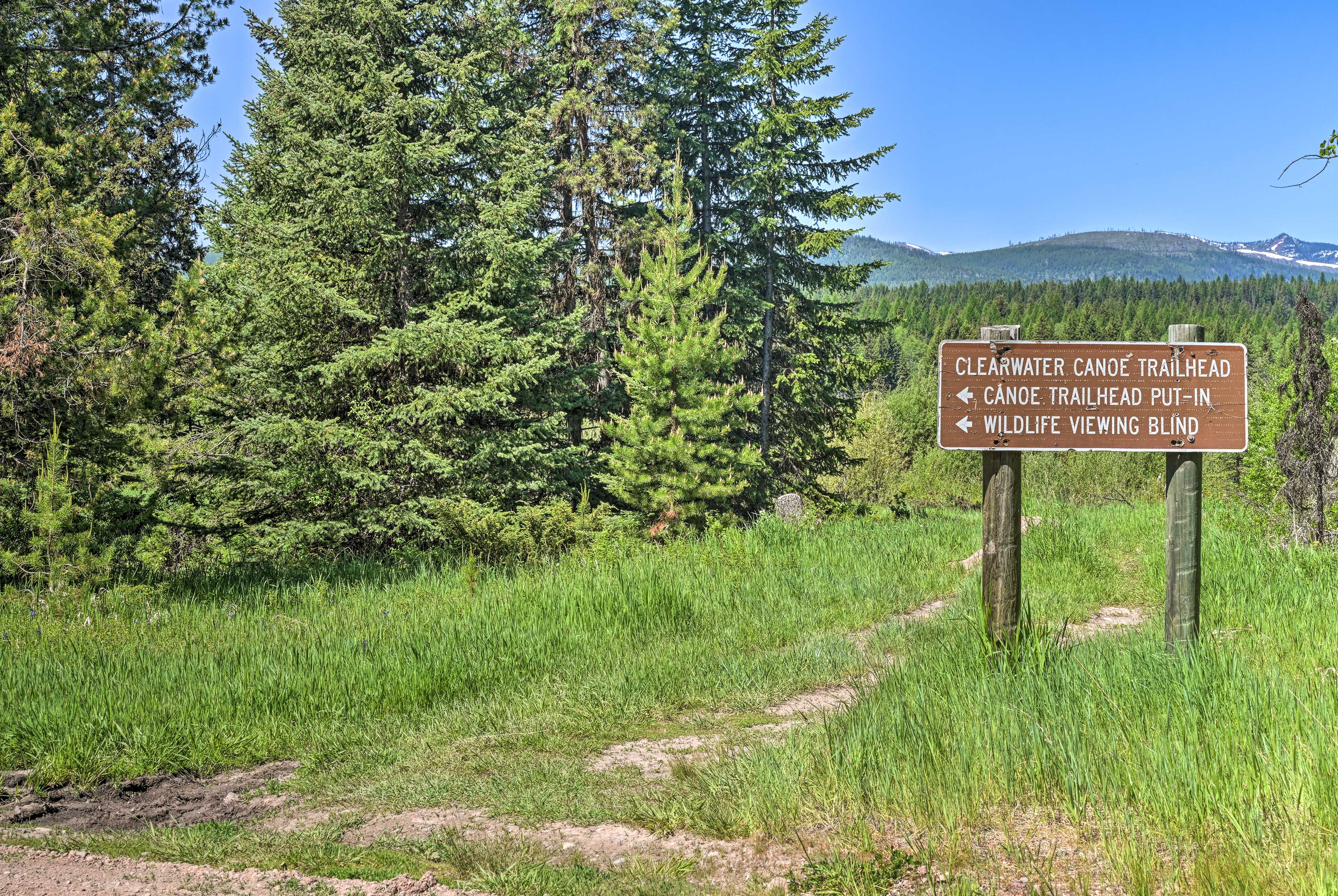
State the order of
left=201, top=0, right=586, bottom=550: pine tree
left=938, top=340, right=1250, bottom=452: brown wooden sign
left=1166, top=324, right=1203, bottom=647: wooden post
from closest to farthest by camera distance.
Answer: left=938, top=340, right=1250, bottom=452: brown wooden sign
left=1166, top=324, right=1203, bottom=647: wooden post
left=201, top=0, right=586, bottom=550: pine tree

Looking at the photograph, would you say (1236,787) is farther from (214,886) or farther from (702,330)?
(702,330)

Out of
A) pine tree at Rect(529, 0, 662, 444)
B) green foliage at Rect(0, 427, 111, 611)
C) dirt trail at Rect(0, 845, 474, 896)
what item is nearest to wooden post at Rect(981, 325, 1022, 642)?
dirt trail at Rect(0, 845, 474, 896)

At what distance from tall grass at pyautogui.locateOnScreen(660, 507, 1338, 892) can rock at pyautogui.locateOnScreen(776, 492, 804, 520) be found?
1139cm

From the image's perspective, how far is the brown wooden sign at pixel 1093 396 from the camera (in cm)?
432

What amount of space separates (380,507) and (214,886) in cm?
1198

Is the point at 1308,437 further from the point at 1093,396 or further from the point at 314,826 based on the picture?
the point at 314,826

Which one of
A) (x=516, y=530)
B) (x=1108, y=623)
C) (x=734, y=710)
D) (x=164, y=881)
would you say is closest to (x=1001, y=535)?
(x=734, y=710)

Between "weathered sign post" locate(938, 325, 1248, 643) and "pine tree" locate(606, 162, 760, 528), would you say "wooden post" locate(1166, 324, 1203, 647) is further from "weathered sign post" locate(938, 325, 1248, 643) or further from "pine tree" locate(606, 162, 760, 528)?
"pine tree" locate(606, 162, 760, 528)

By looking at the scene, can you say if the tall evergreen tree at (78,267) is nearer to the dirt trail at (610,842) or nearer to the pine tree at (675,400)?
the dirt trail at (610,842)

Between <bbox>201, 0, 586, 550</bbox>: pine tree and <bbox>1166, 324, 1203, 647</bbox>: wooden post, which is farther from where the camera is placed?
<bbox>201, 0, 586, 550</bbox>: pine tree

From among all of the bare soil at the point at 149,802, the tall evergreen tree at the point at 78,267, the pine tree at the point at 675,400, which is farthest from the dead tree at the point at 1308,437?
the tall evergreen tree at the point at 78,267

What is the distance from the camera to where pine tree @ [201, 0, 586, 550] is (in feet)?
45.5

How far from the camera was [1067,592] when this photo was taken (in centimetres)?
770

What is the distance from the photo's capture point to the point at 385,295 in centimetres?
1524
